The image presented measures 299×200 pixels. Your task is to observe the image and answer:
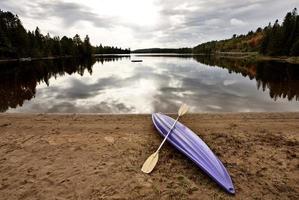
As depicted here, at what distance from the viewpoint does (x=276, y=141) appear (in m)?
8.45

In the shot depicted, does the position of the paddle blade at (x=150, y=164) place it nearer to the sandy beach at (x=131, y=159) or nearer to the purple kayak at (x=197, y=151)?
the sandy beach at (x=131, y=159)

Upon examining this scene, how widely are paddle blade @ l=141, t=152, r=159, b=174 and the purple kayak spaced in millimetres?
1047

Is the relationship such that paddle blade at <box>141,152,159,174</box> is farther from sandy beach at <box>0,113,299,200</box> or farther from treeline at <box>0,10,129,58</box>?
treeline at <box>0,10,129,58</box>

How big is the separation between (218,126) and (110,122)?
4.92 meters

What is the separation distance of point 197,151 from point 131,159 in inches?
83.1

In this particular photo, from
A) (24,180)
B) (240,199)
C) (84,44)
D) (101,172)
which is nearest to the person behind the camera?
(240,199)

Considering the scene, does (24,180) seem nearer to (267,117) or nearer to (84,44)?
(267,117)

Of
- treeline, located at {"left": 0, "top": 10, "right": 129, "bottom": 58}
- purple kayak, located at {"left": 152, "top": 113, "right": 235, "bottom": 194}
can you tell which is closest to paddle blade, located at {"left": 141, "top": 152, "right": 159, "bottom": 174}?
purple kayak, located at {"left": 152, "top": 113, "right": 235, "bottom": 194}

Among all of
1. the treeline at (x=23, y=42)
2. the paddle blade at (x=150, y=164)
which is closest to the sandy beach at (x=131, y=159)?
the paddle blade at (x=150, y=164)

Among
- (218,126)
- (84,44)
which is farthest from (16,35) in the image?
(218,126)

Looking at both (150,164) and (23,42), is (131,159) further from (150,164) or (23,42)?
(23,42)

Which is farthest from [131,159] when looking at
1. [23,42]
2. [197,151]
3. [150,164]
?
[23,42]

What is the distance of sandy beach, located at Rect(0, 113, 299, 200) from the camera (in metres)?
5.62

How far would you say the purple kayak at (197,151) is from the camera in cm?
592
